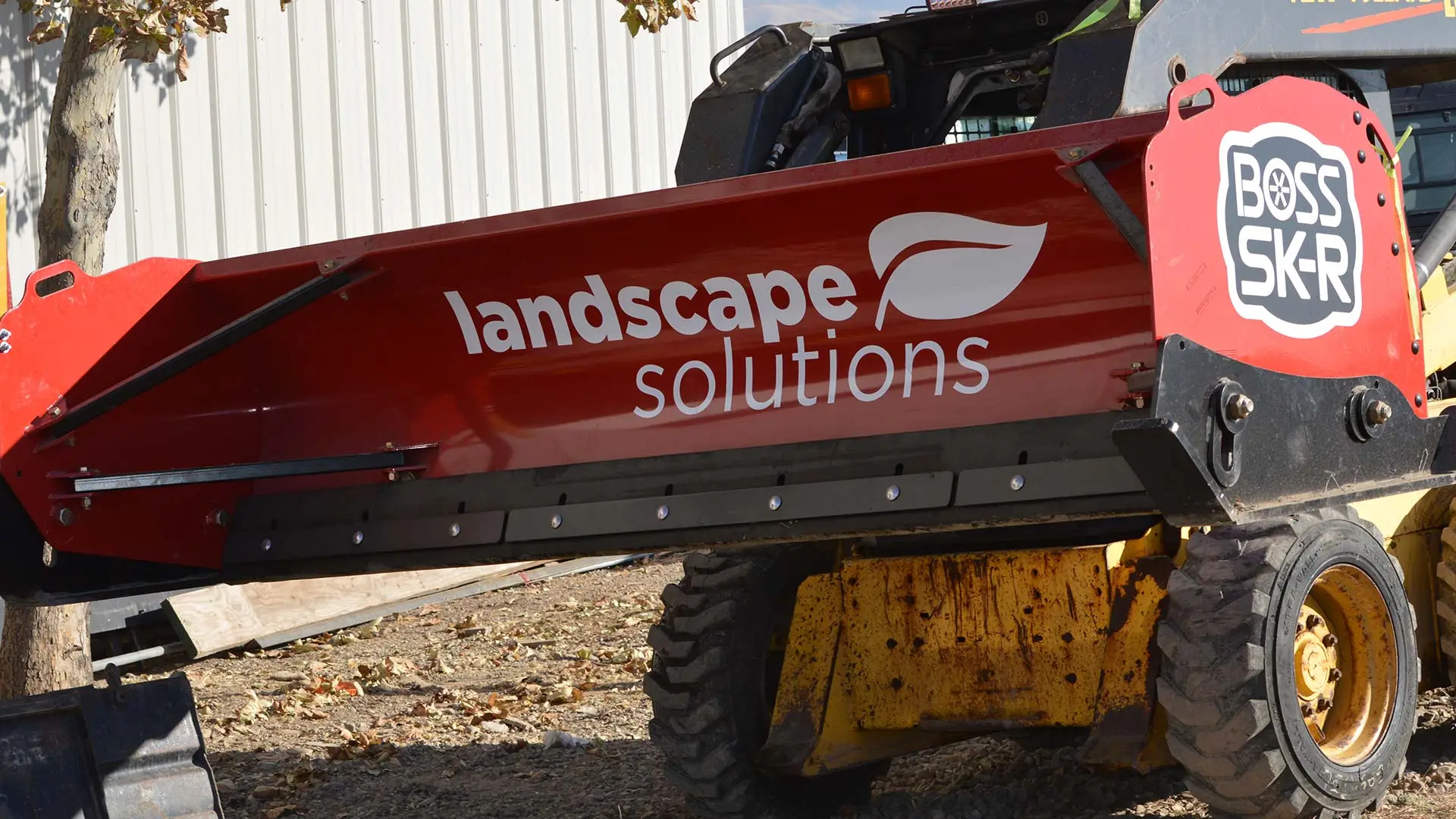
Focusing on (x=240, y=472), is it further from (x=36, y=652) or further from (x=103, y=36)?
(x=36, y=652)

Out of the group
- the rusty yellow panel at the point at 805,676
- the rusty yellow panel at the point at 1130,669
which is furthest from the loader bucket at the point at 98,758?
the rusty yellow panel at the point at 1130,669

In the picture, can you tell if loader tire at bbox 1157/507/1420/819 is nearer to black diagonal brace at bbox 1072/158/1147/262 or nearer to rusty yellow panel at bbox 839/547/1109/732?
rusty yellow panel at bbox 839/547/1109/732

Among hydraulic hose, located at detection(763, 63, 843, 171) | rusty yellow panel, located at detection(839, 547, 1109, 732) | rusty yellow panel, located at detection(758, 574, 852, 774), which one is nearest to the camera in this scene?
rusty yellow panel, located at detection(839, 547, 1109, 732)

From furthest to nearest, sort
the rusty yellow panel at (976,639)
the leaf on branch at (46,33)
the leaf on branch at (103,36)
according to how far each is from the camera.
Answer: the leaf on branch at (46,33) → the leaf on branch at (103,36) → the rusty yellow panel at (976,639)

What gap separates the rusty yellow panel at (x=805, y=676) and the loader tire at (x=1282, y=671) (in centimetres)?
99

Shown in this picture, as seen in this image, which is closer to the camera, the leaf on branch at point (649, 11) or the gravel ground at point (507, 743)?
the gravel ground at point (507, 743)

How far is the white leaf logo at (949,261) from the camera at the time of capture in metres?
3.93

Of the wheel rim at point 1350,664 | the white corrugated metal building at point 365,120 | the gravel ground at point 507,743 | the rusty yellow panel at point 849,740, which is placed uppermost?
the white corrugated metal building at point 365,120

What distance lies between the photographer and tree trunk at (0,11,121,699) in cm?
630

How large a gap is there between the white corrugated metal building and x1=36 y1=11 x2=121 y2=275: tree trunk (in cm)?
111

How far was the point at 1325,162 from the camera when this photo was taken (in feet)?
12.8

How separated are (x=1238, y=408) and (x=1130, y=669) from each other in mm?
941

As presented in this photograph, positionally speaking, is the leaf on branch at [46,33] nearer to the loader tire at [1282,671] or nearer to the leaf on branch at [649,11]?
the leaf on branch at [649,11]

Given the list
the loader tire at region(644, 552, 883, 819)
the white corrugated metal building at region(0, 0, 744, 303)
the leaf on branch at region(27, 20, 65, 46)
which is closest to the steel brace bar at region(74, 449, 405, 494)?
the loader tire at region(644, 552, 883, 819)
